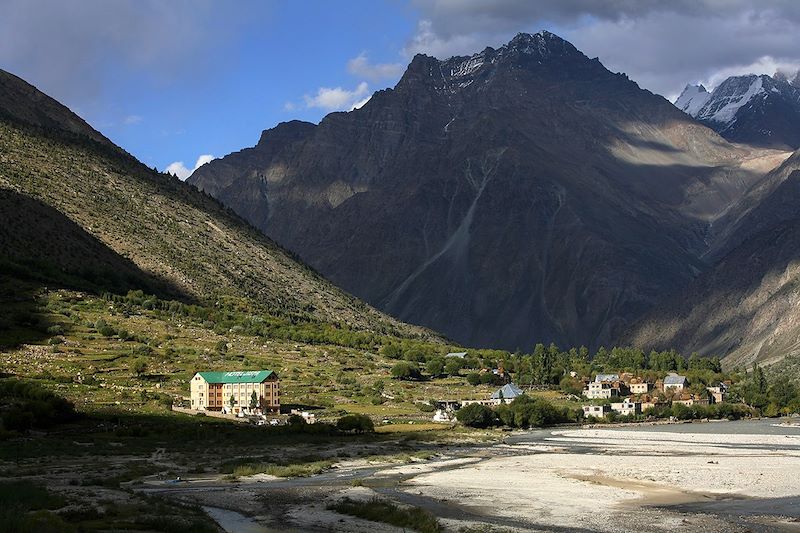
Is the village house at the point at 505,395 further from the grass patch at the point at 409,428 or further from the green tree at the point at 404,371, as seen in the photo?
the grass patch at the point at 409,428

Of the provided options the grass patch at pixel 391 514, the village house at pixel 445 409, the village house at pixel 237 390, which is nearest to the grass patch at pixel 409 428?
the village house at pixel 445 409

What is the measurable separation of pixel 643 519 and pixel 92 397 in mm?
75154

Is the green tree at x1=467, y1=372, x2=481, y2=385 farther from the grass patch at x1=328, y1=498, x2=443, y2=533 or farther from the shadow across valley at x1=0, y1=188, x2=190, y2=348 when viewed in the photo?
the grass patch at x1=328, y1=498, x2=443, y2=533

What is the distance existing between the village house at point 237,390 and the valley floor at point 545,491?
33516mm

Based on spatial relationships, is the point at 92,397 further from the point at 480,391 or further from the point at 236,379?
the point at 480,391

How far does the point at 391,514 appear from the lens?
57281 mm

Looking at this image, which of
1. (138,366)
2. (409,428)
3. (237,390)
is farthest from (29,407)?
(409,428)

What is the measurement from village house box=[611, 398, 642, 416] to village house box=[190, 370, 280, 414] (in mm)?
74122

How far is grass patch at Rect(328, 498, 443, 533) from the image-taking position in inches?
2163

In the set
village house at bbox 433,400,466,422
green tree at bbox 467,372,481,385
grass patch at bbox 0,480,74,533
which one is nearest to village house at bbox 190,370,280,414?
village house at bbox 433,400,466,422

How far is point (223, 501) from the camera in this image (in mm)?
65188

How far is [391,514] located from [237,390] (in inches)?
3204

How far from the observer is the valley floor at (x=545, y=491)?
57.4 m

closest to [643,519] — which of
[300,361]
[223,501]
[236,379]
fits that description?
[223,501]
